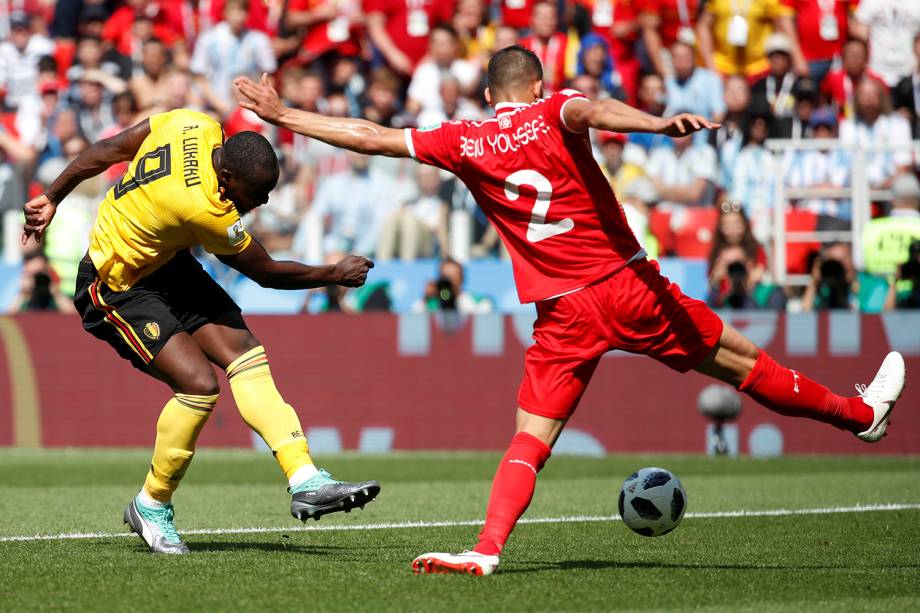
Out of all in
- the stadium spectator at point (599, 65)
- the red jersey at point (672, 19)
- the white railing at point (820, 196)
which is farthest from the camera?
the red jersey at point (672, 19)

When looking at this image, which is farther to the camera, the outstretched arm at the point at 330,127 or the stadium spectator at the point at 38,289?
the stadium spectator at the point at 38,289

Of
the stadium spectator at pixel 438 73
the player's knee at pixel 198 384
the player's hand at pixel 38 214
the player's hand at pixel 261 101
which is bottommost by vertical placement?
the player's knee at pixel 198 384

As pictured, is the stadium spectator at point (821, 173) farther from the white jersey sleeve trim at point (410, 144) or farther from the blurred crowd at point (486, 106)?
the white jersey sleeve trim at point (410, 144)

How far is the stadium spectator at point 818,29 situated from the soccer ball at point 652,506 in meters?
11.2

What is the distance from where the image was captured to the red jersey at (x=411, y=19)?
1816 cm

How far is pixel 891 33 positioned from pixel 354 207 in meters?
6.87

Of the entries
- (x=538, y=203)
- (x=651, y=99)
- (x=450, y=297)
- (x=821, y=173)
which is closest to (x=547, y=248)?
(x=538, y=203)

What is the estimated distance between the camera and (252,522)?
864 centimetres

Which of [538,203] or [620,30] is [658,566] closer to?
[538,203]

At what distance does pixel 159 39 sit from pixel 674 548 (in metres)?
12.6

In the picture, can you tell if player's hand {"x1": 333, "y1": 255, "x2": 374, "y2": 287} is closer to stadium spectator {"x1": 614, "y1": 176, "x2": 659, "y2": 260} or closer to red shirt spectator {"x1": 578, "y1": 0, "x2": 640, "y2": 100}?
stadium spectator {"x1": 614, "y1": 176, "x2": 659, "y2": 260}

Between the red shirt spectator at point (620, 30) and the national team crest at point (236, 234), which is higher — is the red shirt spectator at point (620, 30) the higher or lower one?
the higher one

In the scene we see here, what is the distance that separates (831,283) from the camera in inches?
581

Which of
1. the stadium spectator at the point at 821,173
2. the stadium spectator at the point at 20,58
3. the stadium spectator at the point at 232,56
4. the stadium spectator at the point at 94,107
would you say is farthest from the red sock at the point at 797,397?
the stadium spectator at the point at 20,58
